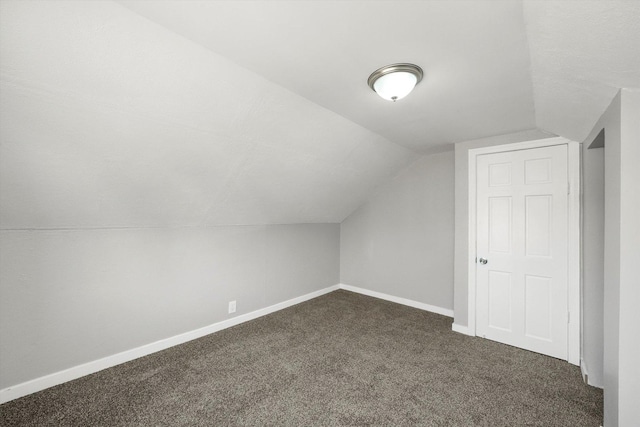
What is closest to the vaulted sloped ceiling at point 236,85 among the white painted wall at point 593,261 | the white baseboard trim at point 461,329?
the white painted wall at point 593,261

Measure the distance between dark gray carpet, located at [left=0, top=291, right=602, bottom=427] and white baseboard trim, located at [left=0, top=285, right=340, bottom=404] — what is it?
0.21ft

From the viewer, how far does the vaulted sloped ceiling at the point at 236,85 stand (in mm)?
1252

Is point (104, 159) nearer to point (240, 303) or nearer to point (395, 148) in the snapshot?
point (240, 303)

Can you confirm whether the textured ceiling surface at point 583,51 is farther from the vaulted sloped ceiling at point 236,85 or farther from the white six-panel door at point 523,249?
the white six-panel door at point 523,249

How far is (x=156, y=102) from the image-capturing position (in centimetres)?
172

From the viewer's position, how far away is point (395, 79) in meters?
1.76

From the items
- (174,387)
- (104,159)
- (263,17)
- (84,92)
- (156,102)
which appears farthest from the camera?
(174,387)

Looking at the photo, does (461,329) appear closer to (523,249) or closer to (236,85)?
(523,249)

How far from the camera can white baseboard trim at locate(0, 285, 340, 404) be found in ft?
6.49

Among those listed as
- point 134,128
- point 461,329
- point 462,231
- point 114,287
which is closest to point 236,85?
point 134,128

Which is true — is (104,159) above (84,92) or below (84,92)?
below

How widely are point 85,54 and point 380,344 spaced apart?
3.18m

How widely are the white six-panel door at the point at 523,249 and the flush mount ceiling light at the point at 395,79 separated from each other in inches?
70.6

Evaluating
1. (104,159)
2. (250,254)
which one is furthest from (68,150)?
(250,254)
